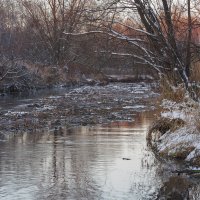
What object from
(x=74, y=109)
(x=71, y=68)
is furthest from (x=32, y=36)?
(x=74, y=109)

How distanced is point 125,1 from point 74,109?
11.0 m

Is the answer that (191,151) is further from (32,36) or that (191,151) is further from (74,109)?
(32,36)

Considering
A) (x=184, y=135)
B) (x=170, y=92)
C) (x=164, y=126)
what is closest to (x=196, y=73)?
(x=170, y=92)

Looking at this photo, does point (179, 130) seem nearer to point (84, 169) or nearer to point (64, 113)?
point (84, 169)

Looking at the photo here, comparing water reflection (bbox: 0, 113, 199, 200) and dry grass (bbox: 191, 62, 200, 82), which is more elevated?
dry grass (bbox: 191, 62, 200, 82)

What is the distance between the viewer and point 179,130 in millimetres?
12953

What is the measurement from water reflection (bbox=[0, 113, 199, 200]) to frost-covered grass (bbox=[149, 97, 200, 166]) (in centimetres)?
47

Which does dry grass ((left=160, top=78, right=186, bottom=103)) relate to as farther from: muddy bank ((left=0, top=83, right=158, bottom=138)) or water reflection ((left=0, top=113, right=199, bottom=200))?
muddy bank ((left=0, top=83, right=158, bottom=138))

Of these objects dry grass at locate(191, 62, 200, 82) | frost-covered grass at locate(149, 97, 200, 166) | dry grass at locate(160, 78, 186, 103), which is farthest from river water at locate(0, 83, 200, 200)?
dry grass at locate(191, 62, 200, 82)

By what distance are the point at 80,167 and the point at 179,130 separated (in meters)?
2.87

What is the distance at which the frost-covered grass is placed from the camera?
39.5 ft

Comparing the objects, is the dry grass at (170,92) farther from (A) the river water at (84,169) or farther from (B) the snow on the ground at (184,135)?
(A) the river water at (84,169)

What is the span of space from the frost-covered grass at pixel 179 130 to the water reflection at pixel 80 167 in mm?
471

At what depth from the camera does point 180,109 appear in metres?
13.5
